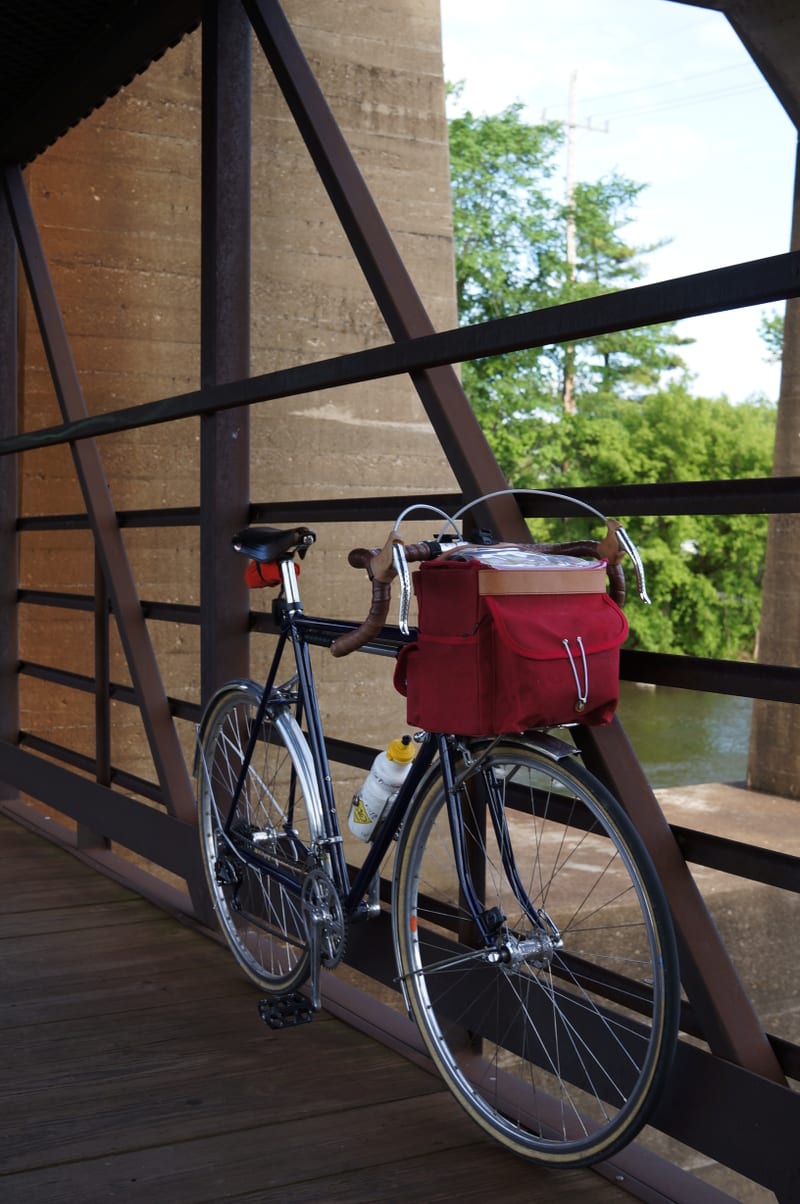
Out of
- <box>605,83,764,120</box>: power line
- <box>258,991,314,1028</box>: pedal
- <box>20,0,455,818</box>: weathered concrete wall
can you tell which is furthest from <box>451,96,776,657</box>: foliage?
<box>258,991,314,1028</box>: pedal

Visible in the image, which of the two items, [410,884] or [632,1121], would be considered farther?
[410,884]

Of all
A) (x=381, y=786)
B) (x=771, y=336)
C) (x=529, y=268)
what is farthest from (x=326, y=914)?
(x=771, y=336)

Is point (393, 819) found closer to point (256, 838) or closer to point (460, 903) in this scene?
point (460, 903)

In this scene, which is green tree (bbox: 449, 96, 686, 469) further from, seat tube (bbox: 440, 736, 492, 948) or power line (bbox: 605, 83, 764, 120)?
seat tube (bbox: 440, 736, 492, 948)

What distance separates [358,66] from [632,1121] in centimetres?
667

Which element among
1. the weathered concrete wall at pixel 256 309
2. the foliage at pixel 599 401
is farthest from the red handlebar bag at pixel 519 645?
the foliage at pixel 599 401

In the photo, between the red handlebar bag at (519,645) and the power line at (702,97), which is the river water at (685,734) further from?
the power line at (702,97)

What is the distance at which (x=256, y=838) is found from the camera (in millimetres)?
2834

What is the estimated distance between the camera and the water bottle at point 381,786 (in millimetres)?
2346

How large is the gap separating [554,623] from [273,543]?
914mm

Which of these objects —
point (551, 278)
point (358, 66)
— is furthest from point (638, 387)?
point (358, 66)

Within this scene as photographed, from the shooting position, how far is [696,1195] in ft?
6.60

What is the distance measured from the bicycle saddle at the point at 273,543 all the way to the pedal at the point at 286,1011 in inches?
33.1

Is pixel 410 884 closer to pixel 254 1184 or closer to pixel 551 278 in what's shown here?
pixel 254 1184
